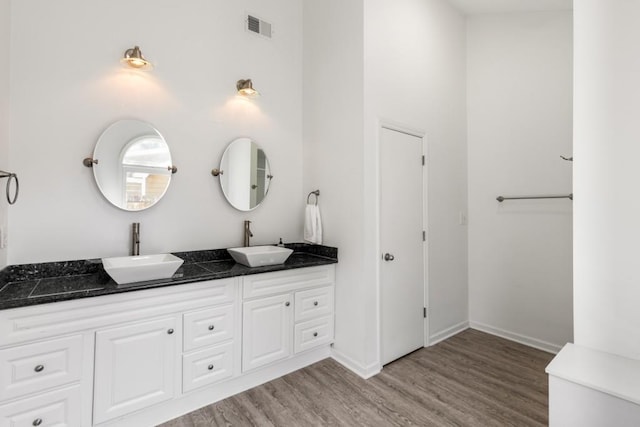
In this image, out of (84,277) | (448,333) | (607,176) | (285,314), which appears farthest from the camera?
(448,333)

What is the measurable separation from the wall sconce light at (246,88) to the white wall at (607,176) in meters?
2.20

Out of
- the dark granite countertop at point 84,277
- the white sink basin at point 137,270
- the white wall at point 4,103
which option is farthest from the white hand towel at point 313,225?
the white wall at point 4,103

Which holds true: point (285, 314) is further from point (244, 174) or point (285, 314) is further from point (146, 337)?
point (244, 174)

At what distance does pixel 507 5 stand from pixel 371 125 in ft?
6.70

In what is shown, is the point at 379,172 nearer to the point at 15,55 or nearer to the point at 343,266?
the point at 343,266

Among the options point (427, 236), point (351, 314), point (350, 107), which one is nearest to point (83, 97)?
point (350, 107)

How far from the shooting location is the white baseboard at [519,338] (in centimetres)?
286

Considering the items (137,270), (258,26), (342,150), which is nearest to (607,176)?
(342,150)

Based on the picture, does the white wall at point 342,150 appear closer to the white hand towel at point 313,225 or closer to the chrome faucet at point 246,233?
the white hand towel at point 313,225

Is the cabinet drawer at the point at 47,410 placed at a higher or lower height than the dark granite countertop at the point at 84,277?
lower

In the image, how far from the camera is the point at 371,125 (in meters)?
2.47

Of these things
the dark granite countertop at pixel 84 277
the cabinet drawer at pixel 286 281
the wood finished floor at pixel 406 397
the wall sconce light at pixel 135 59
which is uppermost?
the wall sconce light at pixel 135 59

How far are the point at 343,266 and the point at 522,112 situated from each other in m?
2.39

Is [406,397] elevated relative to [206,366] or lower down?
lower down
